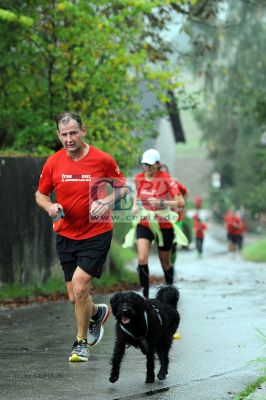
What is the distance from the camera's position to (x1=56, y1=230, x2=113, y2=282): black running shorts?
8930 millimetres

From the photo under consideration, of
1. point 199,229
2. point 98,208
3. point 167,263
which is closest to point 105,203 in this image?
point 98,208

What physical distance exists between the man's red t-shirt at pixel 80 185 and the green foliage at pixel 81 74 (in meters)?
8.33

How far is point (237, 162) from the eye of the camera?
72.8 metres

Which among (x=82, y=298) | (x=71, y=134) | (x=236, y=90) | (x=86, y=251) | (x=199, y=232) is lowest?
(x=199, y=232)

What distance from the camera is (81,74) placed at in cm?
1797

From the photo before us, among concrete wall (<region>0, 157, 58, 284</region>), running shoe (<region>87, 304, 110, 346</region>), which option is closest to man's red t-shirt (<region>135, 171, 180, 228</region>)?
running shoe (<region>87, 304, 110, 346</region>)

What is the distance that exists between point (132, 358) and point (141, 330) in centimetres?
156

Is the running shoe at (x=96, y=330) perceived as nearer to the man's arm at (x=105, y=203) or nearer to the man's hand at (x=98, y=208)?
the man's arm at (x=105, y=203)

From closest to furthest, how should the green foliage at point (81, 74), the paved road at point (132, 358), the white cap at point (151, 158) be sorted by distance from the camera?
1. the paved road at point (132, 358)
2. the white cap at point (151, 158)
3. the green foliage at point (81, 74)

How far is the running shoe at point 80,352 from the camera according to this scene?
8.95 meters

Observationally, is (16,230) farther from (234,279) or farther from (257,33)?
(257,33)

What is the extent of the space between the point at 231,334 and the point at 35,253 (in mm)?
5581

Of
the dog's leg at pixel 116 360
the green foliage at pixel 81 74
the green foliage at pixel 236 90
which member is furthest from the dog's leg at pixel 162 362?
the green foliage at pixel 236 90

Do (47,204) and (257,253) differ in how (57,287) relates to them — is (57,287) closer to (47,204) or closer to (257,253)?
(47,204)
